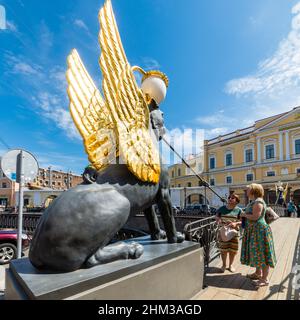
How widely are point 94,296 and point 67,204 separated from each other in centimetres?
70

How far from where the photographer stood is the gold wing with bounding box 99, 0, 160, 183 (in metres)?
1.98

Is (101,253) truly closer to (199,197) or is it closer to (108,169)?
(108,169)

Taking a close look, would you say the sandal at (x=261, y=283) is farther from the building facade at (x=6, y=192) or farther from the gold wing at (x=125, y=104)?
the building facade at (x=6, y=192)

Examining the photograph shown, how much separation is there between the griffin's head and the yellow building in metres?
26.8

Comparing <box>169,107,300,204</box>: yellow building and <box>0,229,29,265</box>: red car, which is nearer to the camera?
<box>0,229,29,265</box>: red car

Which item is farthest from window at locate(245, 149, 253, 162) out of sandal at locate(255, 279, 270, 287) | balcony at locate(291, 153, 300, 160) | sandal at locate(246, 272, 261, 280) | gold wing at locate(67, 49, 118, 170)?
gold wing at locate(67, 49, 118, 170)

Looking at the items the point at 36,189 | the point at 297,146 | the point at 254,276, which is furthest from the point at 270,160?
the point at 36,189

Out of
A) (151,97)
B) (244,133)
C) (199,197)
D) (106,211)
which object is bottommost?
(199,197)

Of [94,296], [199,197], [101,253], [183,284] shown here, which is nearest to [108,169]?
[101,253]

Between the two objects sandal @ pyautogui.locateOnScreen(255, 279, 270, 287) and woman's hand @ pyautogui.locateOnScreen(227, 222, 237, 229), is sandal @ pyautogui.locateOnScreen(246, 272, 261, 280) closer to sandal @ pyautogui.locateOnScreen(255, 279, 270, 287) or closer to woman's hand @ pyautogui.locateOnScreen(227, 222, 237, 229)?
sandal @ pyautogui.locateOnScreen(255, 279, 270, 287)

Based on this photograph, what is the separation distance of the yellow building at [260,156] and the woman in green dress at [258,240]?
999 inches

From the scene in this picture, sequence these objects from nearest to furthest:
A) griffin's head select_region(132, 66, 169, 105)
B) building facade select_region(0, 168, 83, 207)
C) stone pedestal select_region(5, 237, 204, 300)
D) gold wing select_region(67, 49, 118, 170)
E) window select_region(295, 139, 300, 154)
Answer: stone pedestal select_region(5, 237, 204, 300)
gold wing select_region(67, 49, 118, 170)
griffin's head select_region(132, 66, 169, 105)
window select_region(295, 139, 300, 154)
building facade select_region(0, 168, 83, 207)

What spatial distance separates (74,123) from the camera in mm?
1926

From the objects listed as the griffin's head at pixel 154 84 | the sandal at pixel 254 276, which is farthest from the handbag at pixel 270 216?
the griffin's head at pixel 154 84
